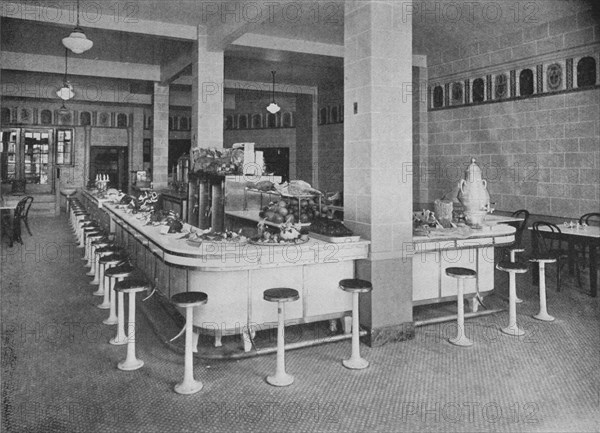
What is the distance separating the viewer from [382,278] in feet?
15.6

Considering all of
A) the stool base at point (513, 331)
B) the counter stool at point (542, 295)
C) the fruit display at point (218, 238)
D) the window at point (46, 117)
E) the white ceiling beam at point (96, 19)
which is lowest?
the stool base at point (513, 331)

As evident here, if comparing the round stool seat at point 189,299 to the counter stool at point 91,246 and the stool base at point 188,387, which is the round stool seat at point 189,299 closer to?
the stool base at point 188,387

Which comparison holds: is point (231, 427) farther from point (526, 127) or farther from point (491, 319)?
point (526, 127)

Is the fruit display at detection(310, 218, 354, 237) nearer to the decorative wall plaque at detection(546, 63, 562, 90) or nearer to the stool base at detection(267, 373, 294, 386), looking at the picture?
the stool base at detection(267, 373, 294, 386)

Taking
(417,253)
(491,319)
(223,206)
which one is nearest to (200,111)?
(223,206)

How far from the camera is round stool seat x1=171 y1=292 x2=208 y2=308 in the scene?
381cm

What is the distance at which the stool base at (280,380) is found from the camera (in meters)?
3.83

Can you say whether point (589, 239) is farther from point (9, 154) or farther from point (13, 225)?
point (9, 154)

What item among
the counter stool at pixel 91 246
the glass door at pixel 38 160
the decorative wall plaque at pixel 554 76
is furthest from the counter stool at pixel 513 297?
the glass door at pixel 38 160

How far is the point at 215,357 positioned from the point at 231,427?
1143 millimetres

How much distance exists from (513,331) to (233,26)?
5990 millimetres

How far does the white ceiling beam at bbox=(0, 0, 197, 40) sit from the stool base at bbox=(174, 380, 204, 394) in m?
6.66

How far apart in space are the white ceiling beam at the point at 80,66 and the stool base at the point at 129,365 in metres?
9.82

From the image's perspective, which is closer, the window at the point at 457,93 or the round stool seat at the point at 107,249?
the round stool seat at the point at 107,249
